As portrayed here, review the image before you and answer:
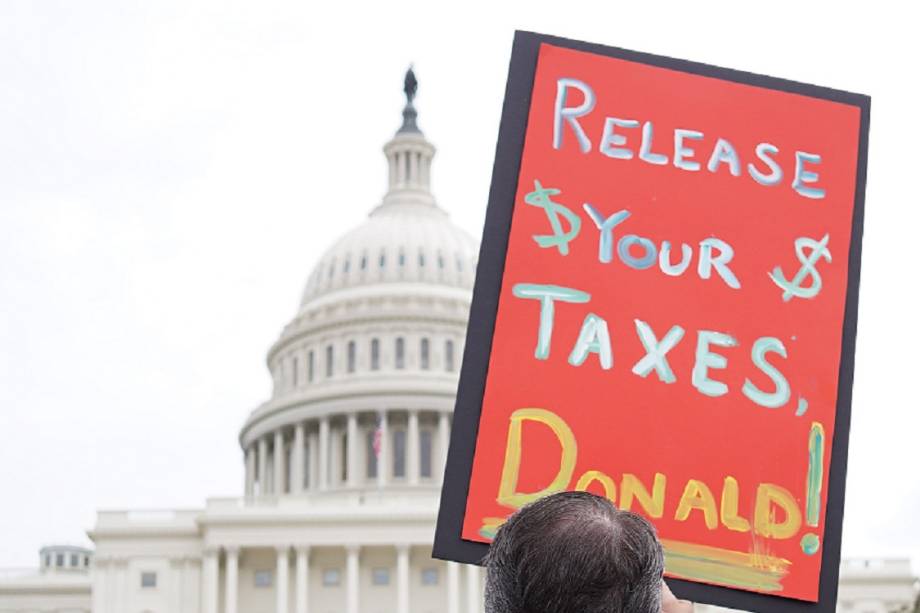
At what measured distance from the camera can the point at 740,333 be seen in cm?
705

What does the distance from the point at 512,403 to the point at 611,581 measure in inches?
109

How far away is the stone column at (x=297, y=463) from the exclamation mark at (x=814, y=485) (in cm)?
9907

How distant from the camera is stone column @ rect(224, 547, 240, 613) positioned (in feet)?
271

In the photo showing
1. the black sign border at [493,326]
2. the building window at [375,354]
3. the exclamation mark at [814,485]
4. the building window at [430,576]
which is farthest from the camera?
the building window at [375,354]

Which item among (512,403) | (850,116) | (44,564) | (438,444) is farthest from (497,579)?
(44,564)

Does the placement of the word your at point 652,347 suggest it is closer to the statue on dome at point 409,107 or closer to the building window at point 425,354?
the building window at point 425,354

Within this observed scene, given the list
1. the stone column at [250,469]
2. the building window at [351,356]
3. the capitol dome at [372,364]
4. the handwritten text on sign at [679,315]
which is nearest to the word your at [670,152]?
the handwritten text on sign at [679,315]

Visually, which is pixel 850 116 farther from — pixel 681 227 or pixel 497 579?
pixel 497 579

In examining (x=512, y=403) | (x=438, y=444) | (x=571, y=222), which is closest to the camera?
(x=512, y=403)

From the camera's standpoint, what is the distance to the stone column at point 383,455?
333 feet

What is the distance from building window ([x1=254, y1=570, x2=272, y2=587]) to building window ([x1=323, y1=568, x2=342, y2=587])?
2.67 m

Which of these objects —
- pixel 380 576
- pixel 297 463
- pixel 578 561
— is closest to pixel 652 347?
pixel 578 561

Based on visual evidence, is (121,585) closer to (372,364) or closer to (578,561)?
(372,364)

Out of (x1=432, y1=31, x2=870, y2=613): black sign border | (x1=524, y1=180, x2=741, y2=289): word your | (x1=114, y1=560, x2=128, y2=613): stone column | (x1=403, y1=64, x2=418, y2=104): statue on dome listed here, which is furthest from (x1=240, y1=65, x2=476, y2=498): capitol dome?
(x1=524, y1=180, x2=741, y2=289): word your
